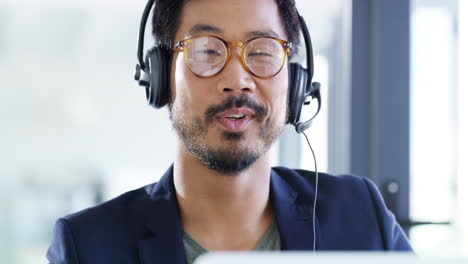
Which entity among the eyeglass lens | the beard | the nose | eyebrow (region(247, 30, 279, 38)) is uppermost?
eyebrow (region(247, 30, 279, 38))

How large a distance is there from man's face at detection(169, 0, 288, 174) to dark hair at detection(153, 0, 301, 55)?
6cm

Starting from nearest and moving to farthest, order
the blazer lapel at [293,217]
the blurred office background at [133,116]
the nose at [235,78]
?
the nose at [235,78] < the blazer lapel at [293,217] < the blurred office background at [133,116]

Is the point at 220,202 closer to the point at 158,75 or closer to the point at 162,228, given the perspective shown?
the point at 162,228

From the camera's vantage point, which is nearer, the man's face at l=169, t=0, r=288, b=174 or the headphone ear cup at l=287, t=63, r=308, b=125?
the man's face at l=169, t=0, r=288, b=174

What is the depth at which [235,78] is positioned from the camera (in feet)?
4.28

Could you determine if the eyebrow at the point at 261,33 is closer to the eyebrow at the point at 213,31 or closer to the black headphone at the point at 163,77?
the eyebrow at the point at 213,31

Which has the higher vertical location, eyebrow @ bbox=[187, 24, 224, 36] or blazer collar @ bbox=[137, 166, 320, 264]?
eyebrow @ bbox=[187, 24, 224, 36]

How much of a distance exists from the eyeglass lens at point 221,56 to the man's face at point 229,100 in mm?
17

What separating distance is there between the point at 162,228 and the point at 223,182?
0.65ft

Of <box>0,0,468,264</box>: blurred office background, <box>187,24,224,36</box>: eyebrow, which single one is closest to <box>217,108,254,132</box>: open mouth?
<box>187,24,224,36</box>: eyebrow

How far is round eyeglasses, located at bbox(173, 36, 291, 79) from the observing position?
4.35 ft

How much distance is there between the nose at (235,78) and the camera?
1304mm

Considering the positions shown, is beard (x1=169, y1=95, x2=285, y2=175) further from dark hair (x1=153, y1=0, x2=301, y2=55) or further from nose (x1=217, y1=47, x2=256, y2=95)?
dark hair (x1=153, y1=0, x2=301, y2=55)

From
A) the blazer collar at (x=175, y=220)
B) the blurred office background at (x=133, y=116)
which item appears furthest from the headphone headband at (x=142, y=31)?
the blurred office background at (x=133, y=116)
